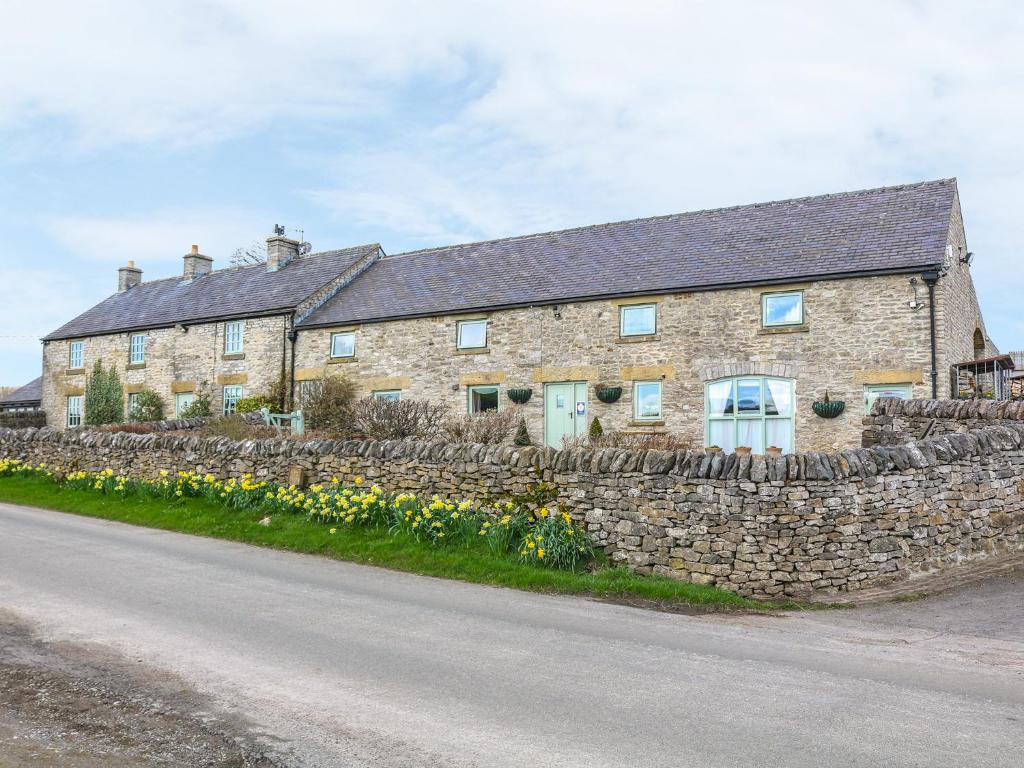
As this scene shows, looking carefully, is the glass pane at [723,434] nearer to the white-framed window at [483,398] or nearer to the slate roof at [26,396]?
the white-framed window at [483,398]

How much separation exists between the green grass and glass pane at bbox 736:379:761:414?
35.4 ft

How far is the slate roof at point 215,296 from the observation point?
30.1 meters

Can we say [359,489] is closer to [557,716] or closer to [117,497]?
[117,497]

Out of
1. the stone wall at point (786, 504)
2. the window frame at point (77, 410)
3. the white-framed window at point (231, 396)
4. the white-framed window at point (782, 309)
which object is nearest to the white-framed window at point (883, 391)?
the white-framed window at point (782, 309)

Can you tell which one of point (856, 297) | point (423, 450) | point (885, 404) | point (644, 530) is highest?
point (856, 297)

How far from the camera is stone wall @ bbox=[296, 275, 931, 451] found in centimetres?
1911

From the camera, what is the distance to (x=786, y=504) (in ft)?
32.5

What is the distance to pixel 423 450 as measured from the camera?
13.4 meters

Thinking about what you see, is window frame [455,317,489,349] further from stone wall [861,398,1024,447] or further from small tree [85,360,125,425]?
small tree [85,360,125,425]

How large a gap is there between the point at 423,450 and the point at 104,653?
6825 mm

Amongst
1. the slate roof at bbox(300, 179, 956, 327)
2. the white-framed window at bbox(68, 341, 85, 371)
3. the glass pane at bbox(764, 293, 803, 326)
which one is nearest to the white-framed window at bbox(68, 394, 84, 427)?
the white-framed window at bbox(68, 341, 85, 371)

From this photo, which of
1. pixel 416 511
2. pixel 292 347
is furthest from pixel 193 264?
pixel 416 511

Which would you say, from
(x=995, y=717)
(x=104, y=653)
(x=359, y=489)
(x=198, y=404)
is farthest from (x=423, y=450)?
(x=198, y=404)

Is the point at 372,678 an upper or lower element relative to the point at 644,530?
lower
